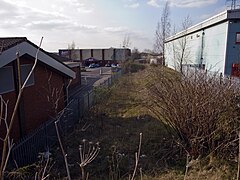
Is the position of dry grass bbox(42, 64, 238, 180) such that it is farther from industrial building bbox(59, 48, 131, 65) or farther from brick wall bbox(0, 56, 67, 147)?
industrial building bbox(59, 48, 131, 65)

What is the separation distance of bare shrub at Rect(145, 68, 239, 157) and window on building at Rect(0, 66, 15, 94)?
15.5 feet

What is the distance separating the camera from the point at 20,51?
7.06m

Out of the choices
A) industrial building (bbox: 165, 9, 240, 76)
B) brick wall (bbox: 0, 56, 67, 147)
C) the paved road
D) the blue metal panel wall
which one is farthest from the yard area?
the blue metal panel wall

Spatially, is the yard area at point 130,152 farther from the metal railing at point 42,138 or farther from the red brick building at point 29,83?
the red brick building at point 29,83

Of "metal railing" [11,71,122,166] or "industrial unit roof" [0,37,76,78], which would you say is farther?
"industrial unit roof" [0,37,76,78]

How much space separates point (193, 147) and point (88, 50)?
186ft

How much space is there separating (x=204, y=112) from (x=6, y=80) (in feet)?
19.0

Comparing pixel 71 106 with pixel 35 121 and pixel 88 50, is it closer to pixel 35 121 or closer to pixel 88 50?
pixel 35 121

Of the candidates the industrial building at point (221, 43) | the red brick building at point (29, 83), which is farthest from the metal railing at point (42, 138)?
the industrial building at point (221, 43)

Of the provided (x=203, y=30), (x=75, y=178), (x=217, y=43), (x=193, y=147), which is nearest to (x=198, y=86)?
Answer: (x=193, y=147)

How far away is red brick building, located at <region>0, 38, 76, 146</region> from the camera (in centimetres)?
679

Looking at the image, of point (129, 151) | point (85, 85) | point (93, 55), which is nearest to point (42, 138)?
point (129, 151)

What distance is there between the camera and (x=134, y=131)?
8492 mm

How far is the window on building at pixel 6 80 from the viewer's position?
678 centimetres
